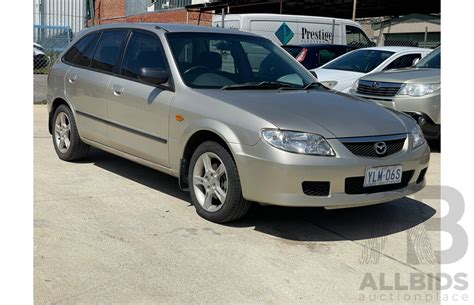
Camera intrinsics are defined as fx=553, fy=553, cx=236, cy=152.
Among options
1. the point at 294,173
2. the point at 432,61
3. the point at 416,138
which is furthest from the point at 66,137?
the point at 432,61

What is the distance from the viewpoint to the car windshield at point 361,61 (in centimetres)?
1108

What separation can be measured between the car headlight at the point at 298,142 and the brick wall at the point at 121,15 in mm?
28221

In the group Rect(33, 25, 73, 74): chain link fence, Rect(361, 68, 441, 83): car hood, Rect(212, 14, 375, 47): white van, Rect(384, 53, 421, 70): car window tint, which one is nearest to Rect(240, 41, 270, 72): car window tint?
Rect(361, 68, 441, 83): car hood

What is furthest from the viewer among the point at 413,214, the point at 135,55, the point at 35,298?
the point at 135,55

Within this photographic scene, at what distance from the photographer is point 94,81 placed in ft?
20.0

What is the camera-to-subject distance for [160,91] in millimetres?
5250

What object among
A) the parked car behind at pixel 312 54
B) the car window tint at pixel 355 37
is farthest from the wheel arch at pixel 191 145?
the car window tint at pixel 355 37

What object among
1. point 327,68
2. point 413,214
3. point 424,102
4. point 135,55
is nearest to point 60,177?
point 135,55

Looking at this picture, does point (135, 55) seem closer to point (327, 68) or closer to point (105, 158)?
point (105, 158)

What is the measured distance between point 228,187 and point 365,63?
24.4ft

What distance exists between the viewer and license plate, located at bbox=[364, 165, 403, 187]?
438cm

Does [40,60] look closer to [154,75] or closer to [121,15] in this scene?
[154,75]

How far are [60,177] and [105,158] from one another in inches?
41.8

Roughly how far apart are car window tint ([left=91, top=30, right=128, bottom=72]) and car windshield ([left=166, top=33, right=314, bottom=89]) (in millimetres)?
819
